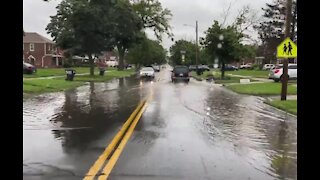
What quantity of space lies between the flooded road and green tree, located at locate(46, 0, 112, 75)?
30.3 metres

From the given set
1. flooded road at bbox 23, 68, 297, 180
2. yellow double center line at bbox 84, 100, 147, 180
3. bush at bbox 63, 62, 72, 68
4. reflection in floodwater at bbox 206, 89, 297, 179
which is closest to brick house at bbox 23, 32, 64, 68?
bush at bbox 63, 62, 72, 68

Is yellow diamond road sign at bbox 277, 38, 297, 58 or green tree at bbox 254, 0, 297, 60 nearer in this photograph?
yellow diamond road sign at bbox 277, 38, 297, 58

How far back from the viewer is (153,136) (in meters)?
10.5

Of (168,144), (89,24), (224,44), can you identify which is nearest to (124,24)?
(89,24)

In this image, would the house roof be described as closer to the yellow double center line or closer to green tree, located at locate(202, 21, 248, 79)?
green tree, located at locate(202, 21, 248, 79)

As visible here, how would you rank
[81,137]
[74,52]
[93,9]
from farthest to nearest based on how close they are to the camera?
[74,52]
[93,9]
[81,137]

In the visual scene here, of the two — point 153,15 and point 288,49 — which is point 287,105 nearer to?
point 288,49

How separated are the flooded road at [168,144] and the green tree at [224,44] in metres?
29.3

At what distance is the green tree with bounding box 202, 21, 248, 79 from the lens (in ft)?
148
